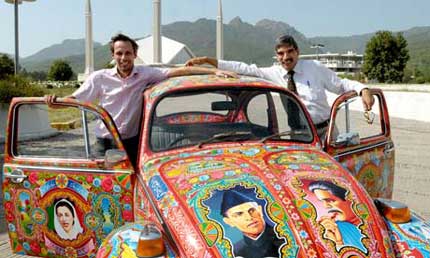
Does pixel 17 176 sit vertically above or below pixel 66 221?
above

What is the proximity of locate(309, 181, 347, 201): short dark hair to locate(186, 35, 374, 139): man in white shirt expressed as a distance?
1.81 meters

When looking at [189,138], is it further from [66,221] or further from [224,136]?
[66,221]

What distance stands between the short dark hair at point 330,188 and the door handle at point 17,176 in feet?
7.70

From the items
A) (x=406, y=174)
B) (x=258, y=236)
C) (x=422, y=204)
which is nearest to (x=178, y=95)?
(x=258, y=236)

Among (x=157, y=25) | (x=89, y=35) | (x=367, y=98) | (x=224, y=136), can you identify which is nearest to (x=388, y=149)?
(x=367, y=98)

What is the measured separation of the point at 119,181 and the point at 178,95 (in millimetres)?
879

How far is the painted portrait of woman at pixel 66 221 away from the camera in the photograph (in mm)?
3918

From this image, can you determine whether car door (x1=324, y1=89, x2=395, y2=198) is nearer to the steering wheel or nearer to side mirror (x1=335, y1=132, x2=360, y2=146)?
side mirror (x1=335, y1=132, x2=360, y2=146)

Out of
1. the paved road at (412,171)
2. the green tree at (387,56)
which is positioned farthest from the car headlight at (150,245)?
the green tree at (387,56)

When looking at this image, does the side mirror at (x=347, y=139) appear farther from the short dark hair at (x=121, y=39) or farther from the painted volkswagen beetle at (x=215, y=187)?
the short dark hair at (x=121, y=39)

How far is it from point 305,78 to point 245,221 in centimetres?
265

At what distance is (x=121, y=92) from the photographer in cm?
450

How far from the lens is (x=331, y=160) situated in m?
3.57

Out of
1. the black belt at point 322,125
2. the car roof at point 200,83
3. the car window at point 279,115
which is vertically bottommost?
the black belt at point 322,125
